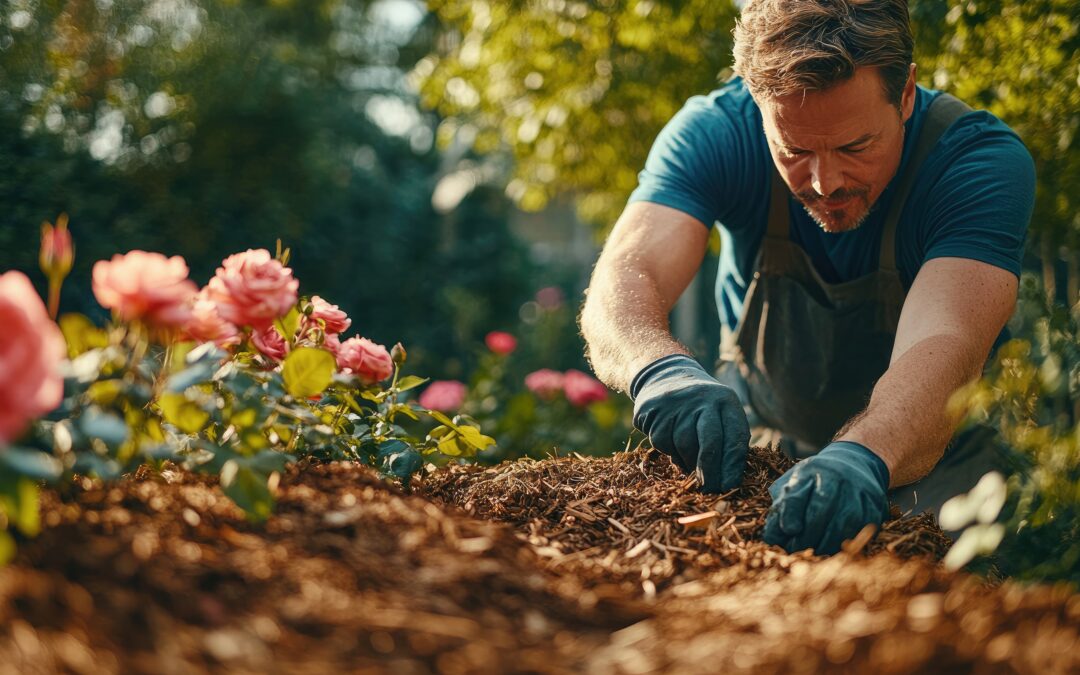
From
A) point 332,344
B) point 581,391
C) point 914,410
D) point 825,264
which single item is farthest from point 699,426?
point 581,391

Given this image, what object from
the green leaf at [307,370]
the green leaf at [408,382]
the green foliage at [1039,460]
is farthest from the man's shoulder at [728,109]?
the green leaf at [307,370]

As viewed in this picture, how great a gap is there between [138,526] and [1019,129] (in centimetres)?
340

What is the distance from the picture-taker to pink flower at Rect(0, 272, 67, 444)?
3.14 ft

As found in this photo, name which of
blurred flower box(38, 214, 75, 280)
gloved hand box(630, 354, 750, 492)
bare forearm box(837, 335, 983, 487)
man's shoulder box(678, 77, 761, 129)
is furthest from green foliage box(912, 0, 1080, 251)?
blurred flower box(38, 214, 75, 280)

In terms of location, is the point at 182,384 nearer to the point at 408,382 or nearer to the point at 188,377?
the point at 188,377

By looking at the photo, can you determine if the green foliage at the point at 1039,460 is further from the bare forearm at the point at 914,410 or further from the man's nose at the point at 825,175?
the man's nose at the point at 825,175

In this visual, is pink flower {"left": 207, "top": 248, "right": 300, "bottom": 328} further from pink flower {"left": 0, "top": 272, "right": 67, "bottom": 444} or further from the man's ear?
the man's ear

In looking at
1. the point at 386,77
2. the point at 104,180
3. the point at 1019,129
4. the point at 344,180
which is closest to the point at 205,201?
the point at 104,180

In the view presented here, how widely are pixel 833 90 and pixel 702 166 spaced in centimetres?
52

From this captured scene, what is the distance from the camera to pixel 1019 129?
3381 millimetres

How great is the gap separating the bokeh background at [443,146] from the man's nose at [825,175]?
24.7 inches

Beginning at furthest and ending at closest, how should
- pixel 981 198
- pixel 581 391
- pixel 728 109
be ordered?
1. pixel 581 391
2. pixel 728 109
3. pixel 981 198

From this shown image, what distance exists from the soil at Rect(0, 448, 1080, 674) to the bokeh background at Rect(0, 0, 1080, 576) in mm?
367

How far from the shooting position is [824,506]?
5.19ft
